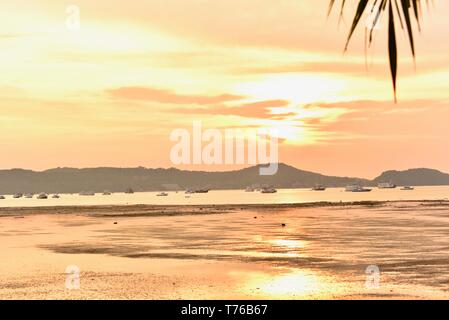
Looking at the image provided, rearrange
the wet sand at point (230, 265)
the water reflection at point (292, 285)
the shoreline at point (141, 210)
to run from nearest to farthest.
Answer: the water reflection at point (292, 285)
the wet sand at point (230, 265)
the shoreline at point (141, 210)

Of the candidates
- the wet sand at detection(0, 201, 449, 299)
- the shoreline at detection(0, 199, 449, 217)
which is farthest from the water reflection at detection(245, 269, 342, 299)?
the shoreline at detection(0, 199, 449, 217)

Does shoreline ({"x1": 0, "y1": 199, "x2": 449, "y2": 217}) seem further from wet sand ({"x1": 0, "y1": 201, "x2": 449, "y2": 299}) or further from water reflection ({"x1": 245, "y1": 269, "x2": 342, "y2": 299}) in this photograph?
water reflection ({"x1": 245, "y1": 269, "x2": 342, "y2": 299})

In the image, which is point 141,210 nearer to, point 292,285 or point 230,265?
point 230,265

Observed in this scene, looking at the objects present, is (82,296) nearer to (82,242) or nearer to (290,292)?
(290,292)

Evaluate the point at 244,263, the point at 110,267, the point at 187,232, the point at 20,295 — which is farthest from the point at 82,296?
the point at 187,232

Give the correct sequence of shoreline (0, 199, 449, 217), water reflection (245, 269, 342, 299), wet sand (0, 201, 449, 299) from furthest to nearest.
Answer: shoreline (0, 199, 449, 217)
wet sand (0, 201, 449, 299)
water reflection (245, 269, 342, 299)

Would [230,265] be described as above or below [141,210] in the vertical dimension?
below

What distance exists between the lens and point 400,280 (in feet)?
88.2

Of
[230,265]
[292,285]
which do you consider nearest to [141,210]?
[230,265]

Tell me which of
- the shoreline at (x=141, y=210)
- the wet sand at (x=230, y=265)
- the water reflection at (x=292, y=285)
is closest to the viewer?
the water reflection at (x=292, y=285)

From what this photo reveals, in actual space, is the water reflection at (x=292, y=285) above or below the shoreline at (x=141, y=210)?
below

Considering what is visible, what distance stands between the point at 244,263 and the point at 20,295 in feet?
42.1

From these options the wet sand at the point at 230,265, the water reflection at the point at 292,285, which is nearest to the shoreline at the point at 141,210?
the wet sand at the point at 230,265

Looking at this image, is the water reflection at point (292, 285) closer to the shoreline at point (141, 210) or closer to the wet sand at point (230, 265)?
the wet sand at point (230, 265)
